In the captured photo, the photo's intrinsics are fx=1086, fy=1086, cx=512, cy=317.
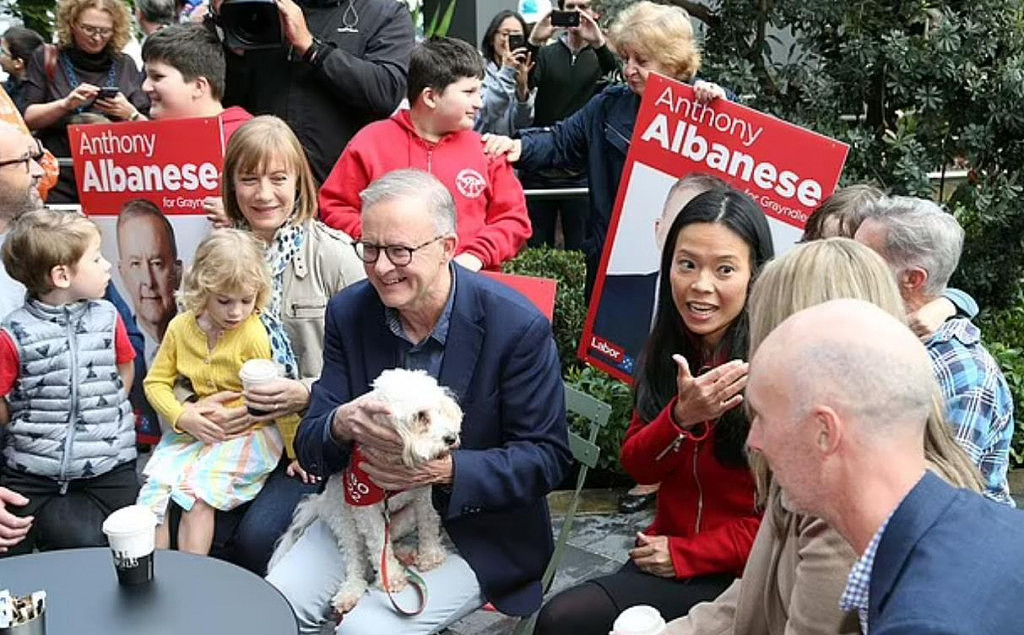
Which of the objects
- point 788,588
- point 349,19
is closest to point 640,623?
point 788,588

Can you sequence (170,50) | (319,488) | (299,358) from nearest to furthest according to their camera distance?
(319,488), (299,358), (170,50)

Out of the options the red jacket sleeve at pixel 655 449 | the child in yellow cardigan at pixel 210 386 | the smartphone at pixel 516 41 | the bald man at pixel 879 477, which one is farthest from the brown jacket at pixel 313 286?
the smartphone at pixel 516 41

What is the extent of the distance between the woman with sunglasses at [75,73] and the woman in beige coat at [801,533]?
421 centimetres

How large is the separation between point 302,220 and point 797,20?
3.22 m

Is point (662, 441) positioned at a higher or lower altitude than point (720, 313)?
lower

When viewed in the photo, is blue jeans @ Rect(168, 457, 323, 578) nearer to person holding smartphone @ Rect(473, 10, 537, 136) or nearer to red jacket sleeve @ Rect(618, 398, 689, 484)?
red jacket sleeve @ Rect(618, 398, 689, 484)

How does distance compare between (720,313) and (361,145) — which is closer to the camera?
(720,313)

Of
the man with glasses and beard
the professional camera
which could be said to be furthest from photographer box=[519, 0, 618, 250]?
the man with glasses and beard

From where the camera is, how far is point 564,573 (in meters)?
4.66

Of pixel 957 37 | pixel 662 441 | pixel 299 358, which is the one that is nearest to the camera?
pixel 662 441

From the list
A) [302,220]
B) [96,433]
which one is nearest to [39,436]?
[96,433]

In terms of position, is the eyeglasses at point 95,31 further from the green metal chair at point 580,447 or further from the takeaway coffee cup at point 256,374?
the green metal chair at point 580,447

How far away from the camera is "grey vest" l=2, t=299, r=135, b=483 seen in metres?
3.60

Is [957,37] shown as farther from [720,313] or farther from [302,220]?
[302,220]
